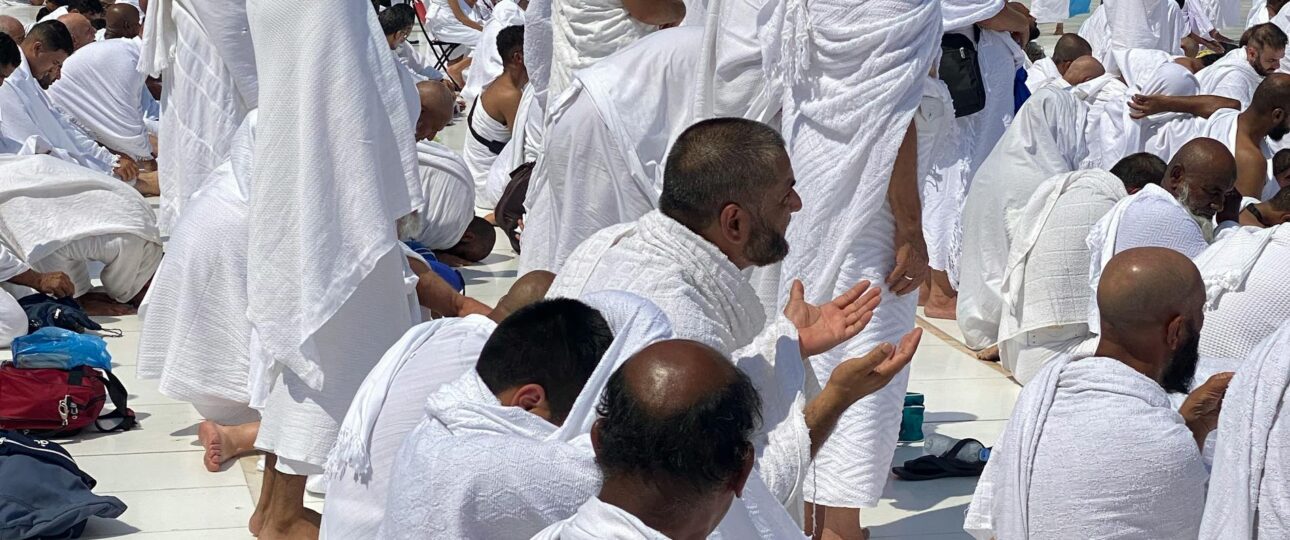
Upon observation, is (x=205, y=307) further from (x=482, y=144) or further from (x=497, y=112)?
(x=482, y=144)

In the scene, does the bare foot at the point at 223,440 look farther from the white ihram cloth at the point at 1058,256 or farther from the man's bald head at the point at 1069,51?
the man's bald head at the point at 1069,51

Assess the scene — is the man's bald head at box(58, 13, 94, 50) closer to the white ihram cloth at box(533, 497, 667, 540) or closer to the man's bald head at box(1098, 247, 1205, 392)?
the man's bald head at box(1098, 247, 1205, 392)

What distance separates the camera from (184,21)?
20.0ft

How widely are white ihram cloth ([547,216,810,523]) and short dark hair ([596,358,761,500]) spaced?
91 cm

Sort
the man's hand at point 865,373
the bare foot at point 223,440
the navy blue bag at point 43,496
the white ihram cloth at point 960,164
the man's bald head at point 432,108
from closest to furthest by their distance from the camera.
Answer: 1. the man's hand at point 865,373
2. the navy blue bag at point 43,496
3. the bare foot at point 223,440
4. the man's bald head at point 432,108
5. the white ihram cloth at point 960,164

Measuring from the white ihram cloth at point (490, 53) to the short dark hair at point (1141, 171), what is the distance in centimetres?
692

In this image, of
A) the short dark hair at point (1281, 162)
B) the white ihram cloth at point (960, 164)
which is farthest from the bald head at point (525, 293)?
the short dark hair at point (1281, 162)

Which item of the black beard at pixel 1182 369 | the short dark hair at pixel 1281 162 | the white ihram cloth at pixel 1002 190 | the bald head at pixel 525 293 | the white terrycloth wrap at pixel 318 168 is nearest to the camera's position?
the black beard at pixel 1182 369

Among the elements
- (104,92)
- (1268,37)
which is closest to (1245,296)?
(1268,37)

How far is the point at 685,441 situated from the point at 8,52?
731cm

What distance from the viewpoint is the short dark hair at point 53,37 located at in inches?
405

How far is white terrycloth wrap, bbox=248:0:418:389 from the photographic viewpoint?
3.94 meters

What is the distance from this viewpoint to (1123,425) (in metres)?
3.02

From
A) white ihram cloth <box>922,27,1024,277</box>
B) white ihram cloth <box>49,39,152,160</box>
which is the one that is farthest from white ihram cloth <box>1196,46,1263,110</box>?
white ihram cloth <box>49,39,152,160</box>
